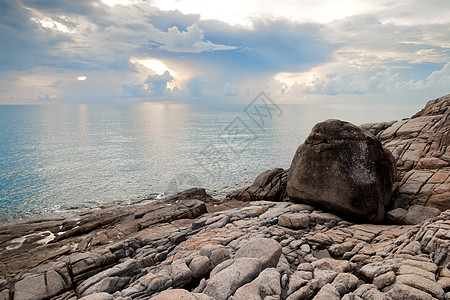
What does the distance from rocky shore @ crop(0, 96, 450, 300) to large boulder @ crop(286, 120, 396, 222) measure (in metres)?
0.06

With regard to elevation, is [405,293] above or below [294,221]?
above

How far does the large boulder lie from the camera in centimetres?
1329

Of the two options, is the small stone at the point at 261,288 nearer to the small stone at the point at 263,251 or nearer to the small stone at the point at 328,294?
the small stone at the point at 263,251

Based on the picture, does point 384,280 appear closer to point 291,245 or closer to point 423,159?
point 291,245

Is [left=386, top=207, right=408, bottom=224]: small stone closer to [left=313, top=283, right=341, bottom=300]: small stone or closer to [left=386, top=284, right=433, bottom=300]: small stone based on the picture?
[left=386, top=284, right=433, bottom=300]: small stone

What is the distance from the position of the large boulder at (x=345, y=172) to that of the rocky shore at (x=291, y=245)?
0.19 ft

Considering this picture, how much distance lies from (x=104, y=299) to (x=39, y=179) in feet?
120

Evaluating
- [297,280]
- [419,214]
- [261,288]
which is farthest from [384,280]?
[419,214]

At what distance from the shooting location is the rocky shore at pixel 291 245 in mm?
7594

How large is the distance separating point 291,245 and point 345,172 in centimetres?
574

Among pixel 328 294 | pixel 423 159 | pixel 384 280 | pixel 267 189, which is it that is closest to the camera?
pixel 328 294

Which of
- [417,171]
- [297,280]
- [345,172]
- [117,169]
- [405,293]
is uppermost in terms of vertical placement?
[345,172]

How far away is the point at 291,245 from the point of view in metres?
10.7

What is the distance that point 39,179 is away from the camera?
36.0 m
